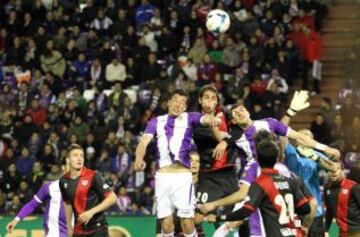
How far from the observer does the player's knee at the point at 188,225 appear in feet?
47.3

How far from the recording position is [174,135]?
14.6 meters

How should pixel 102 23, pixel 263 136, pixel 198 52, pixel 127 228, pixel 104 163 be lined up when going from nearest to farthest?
pixel 263 136
pixel 127 228
pixel 104 163
pixel 198 52
pixel 102 23

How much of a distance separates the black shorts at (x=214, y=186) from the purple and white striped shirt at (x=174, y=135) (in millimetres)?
350

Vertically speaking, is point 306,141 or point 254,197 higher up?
point 306,141

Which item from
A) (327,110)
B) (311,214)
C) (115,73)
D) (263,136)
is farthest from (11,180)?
(263,136)

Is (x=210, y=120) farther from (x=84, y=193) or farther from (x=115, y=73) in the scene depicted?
(x=115, y=73)

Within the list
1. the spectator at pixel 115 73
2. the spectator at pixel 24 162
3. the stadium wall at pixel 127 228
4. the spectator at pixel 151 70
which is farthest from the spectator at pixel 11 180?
the stadium wall at pixel 127 228

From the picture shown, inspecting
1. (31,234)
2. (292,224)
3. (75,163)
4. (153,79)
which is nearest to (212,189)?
(75,163)

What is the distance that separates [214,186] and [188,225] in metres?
0.71

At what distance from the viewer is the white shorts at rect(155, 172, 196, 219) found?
47.8 ft

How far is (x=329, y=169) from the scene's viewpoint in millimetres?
14523

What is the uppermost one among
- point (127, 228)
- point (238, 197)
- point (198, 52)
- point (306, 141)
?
point (198, 52)

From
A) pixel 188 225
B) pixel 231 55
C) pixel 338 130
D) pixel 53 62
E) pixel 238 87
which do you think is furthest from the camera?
pixel 53 62

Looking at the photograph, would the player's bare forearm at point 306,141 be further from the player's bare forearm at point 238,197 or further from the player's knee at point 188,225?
the player's bare forearm at point 238,197
